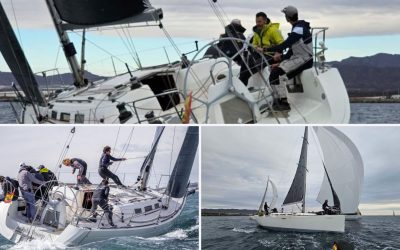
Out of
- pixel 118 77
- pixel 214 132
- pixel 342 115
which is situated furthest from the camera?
pixel 118 77

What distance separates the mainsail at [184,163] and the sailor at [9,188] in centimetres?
128

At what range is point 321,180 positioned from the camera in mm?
5992

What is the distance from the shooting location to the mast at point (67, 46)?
37.1 ft

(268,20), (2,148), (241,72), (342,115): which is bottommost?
(2,148)

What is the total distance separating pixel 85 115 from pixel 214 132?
4123 millimetres

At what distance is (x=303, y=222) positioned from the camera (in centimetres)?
593

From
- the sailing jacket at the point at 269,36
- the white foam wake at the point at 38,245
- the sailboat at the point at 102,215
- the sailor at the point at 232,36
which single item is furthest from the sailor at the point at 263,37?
the white foam wake at the point at 38,245

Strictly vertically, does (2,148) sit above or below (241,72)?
below

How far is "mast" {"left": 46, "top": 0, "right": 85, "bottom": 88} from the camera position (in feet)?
37.1

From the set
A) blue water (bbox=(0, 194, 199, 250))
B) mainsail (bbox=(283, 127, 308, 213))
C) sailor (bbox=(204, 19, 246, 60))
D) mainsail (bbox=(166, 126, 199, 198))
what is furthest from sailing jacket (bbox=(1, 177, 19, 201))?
sailor (bbox=(204, 19, 246, 60))

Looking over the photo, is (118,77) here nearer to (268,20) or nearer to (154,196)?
(268,20)

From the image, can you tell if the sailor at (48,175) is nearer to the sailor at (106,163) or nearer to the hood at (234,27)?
the sailor at (106,163)

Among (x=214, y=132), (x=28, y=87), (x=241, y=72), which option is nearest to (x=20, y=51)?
(x=28, y=87)

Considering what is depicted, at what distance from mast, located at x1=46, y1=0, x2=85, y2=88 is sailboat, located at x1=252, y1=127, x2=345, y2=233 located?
6.54m
